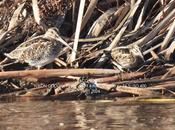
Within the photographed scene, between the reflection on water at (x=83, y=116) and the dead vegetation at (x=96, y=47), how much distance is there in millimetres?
607

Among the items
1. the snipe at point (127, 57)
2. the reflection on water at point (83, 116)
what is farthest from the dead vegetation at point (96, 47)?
the reflection on water at point (83, 116)

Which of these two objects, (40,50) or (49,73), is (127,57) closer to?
(49,73)

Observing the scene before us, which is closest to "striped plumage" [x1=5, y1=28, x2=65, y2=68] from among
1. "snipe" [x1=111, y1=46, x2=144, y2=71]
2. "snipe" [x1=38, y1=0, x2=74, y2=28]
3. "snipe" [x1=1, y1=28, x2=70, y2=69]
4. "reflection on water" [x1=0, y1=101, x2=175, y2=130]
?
"snipe" [x1=1, y1=28, x2=70, y2=69]

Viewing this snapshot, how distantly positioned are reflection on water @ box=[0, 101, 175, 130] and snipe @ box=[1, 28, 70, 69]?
3.14ft

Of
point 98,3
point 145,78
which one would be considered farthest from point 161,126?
point 98,3

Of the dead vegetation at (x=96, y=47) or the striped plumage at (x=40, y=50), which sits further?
the striped plumage at (x=40, y=50)

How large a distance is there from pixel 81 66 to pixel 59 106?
1444 mm

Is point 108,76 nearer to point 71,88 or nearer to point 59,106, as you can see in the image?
point 71,88

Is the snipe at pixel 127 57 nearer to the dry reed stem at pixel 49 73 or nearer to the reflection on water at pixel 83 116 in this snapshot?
the dry reed stem at pixel 49 73

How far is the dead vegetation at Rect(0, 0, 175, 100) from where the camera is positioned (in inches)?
322

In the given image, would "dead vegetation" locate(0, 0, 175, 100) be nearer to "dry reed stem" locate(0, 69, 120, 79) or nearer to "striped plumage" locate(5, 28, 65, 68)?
"dry reed stem" locate(0, 69, 120, 79)

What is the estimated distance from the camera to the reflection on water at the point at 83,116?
609 centimetres

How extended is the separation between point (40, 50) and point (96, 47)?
35.6 inches

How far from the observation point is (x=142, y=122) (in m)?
6.24
